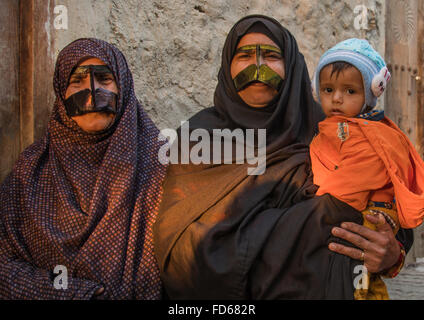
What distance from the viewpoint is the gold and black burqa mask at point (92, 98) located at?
2090 mm

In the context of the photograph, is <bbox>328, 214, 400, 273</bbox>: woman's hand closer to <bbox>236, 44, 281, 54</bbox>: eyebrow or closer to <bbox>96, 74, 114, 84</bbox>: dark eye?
<bbox>236, 44, 281, 54</bbox>: eyebrow

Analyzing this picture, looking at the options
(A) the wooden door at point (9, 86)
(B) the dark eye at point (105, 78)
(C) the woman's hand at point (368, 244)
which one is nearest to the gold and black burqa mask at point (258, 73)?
(B) the dark eye at point (105, 78)

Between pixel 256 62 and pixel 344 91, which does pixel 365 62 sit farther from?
pixel 256 62

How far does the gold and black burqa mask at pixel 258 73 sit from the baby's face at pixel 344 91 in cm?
30

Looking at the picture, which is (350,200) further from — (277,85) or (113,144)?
(113,144)

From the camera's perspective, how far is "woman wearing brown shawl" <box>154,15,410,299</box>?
1.73 metres

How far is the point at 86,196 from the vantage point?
2.05 meters

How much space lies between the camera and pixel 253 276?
179 cm

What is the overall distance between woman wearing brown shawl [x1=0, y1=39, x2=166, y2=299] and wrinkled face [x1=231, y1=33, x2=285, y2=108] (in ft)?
1.62

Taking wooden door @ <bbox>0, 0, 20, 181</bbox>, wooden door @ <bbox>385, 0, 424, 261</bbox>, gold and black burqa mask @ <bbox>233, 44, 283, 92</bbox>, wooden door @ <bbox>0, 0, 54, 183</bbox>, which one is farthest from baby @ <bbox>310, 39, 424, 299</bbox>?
wooden door @ <bbox>385, 0, 424, 261</bbox>
